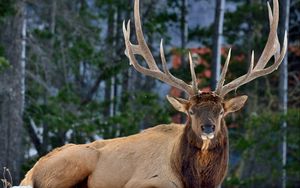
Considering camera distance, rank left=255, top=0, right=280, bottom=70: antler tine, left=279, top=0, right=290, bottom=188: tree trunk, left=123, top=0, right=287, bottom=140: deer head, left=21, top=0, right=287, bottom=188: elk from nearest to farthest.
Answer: left=123, top=0, right=287, bottom=140: deer head, left=21, top=0, right=287, bottom=188: elk, left=255, top=0, right=280, bottom=70: antler tine, left=279, top=0, right=290, bottom=188: tree trunk

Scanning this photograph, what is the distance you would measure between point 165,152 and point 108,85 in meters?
14.0

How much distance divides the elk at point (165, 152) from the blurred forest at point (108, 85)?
22.3 ft

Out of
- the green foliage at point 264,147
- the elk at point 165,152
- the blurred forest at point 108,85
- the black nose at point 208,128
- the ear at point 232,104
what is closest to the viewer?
the black nose at point 208,128

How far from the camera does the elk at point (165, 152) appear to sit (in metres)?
10.9

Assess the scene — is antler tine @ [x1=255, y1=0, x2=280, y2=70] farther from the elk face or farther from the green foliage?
the green foliage

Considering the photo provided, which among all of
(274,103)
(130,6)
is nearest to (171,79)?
(130,6)

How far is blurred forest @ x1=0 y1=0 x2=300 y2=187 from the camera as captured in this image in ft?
67.8

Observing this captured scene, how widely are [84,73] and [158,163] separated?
14.8 meters

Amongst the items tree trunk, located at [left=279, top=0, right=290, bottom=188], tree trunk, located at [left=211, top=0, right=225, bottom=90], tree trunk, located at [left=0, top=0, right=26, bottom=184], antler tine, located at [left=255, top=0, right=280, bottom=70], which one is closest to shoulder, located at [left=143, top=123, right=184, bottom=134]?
antler tine, located at [left=255, top=0, right=280, bottom=70]

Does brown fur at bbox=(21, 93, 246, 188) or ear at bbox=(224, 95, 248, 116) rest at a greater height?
ear at bbox=(224, 95, 248, 116)

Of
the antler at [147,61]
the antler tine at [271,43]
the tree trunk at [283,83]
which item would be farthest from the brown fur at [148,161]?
the tree trunk at [283,83]

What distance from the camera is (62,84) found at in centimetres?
2586

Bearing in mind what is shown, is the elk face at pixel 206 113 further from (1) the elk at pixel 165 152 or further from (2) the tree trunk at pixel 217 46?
(2) the tree trunk at pixel 217 46

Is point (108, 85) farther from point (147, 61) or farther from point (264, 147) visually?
point (147, 61)
